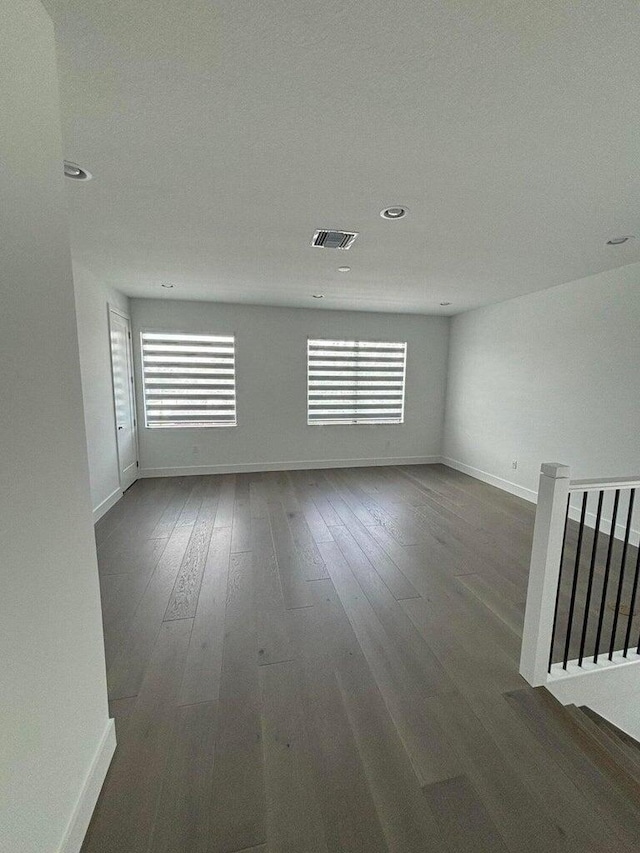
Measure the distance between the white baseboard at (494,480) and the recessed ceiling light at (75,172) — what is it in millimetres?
4621

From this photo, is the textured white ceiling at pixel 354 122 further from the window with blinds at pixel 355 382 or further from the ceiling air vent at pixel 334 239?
the window with blinds at pixel 355 382

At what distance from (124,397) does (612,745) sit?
5.18 m

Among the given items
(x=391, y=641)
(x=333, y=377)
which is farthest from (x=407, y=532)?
(x=333, y=377)

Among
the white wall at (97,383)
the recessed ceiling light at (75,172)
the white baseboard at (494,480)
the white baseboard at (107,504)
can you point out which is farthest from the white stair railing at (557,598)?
the white baseboard at (107,504)

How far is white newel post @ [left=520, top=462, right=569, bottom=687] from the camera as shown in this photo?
1.59 meters

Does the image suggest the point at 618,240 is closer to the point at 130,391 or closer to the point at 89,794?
the point at 89,794

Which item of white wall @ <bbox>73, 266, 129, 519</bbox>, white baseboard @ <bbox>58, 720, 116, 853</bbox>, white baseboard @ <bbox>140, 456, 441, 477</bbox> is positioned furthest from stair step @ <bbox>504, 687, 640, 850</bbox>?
white baseboard @ <bbox>140, 456, 441, 477</bbox>

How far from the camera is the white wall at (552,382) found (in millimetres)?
3148

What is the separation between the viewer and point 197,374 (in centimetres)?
499

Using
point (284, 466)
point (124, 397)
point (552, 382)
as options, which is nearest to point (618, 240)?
point (552, 382)

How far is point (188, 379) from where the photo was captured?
16.3 ft

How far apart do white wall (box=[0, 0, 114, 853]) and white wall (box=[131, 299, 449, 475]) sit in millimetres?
4045

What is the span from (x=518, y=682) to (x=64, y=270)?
8.55ft

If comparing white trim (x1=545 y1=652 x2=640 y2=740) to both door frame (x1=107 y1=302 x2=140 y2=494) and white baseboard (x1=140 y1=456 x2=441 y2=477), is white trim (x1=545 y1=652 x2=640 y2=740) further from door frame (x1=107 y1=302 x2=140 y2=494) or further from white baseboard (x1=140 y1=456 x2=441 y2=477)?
door frame (x1=107 y1=302 x2=140 y2=494)
